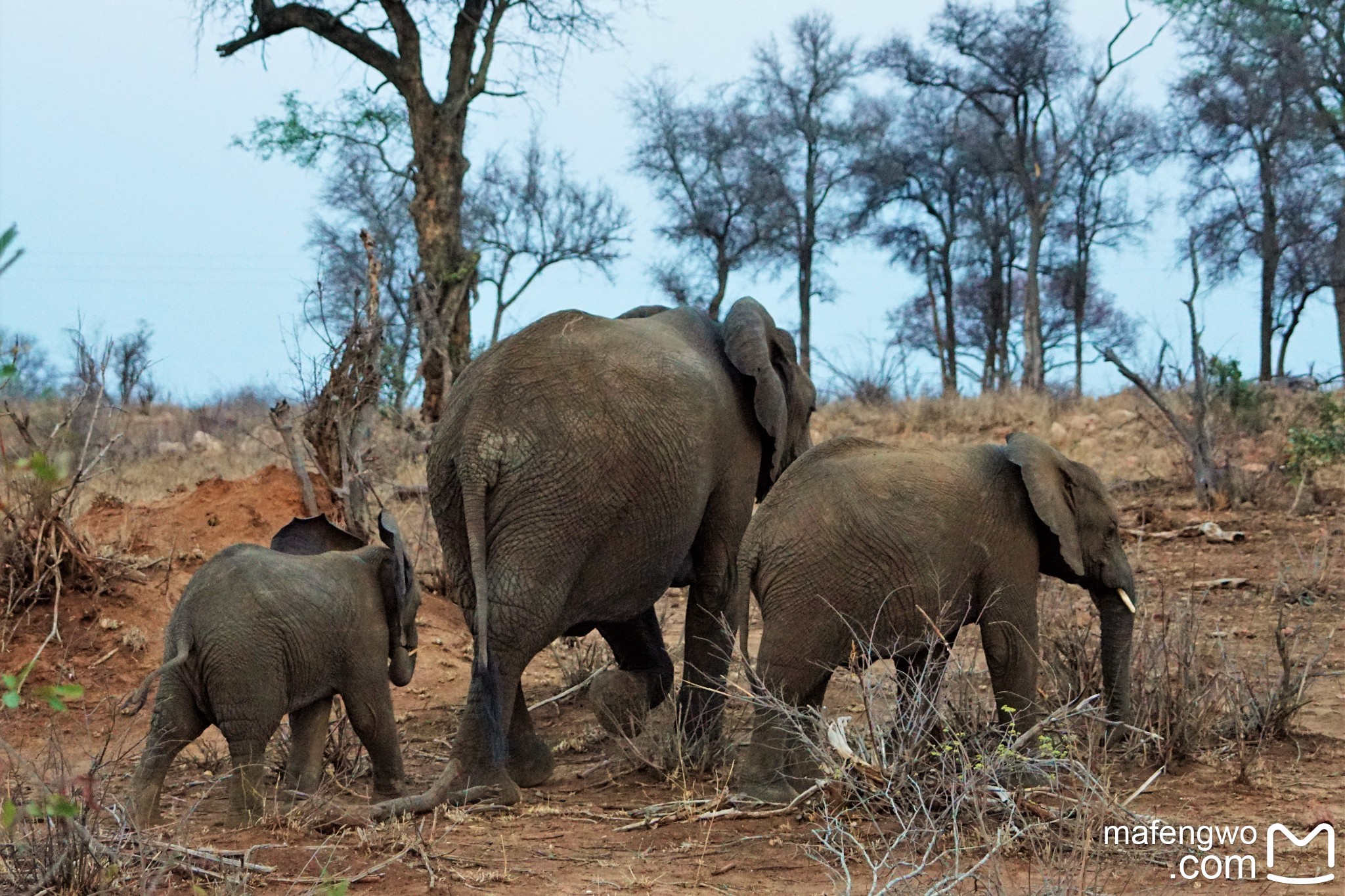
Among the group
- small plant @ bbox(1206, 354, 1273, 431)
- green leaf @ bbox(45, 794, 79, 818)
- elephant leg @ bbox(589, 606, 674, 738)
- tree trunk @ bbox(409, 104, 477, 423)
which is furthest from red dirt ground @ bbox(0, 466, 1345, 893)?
tree trunk @ bbox(409, 104, 477, 423)

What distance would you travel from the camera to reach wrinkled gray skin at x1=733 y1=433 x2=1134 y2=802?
505 cm

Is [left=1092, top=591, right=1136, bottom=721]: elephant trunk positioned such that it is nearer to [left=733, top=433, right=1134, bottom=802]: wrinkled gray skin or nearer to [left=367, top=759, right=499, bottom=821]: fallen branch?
[left=733, top=433, right=1134, bottom=802]: wrinkled gray skin

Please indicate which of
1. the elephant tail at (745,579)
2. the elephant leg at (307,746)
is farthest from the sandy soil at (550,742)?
the elephant tail at (745,579)

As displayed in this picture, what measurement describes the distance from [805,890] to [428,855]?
3.81 ft

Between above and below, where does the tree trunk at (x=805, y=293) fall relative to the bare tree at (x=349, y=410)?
above

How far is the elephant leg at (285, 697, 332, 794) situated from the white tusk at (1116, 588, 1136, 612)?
315cm

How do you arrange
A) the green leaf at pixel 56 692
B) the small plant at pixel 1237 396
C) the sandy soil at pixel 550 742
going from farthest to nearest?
the small plant at pixel 1237 396, the sandy soil at pixel 550 742, the green leaf at pixel 56 692

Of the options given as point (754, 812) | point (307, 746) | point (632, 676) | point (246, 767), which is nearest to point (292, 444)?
point (632, 676)

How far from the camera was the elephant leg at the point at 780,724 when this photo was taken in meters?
5.06

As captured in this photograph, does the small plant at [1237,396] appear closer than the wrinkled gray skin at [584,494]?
No

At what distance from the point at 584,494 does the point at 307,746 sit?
1.41 metres

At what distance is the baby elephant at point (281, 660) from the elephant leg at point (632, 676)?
42.0 inches

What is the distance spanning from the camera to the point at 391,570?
530 cm

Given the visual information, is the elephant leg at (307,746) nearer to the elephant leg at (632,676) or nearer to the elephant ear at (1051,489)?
the elephant leg at (632,676)
